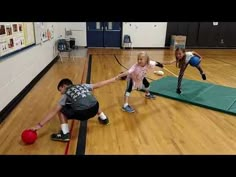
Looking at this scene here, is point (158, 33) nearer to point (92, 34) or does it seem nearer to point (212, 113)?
point (92, 34)

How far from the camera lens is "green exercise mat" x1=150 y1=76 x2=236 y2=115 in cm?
381

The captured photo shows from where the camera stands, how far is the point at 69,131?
2.93m

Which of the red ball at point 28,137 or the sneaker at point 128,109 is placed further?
the sneaker at point 128,109

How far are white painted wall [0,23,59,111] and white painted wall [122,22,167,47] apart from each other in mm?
5274

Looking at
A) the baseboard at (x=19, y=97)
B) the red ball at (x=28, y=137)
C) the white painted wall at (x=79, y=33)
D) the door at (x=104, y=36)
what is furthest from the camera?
the door at (x=104, y=36)

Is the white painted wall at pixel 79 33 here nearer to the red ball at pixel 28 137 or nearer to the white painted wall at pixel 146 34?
the white painted wall at pixel 146 34

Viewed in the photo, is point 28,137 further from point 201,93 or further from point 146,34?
point 146,34

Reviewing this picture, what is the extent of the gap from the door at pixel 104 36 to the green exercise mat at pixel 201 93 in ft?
19.4

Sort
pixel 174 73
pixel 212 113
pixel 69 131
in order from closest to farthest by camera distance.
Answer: pixel 69 131 → pixel 212 113 → pixel 174 73

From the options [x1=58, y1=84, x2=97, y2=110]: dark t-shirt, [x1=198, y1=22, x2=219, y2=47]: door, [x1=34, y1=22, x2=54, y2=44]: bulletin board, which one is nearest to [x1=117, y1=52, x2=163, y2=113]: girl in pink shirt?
[x1=58, y1=84, x2=97, y2=110]: dark t-shirt

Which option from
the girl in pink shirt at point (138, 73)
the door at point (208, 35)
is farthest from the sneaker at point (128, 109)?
the door at point (208, 35)

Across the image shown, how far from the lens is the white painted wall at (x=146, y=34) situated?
10492 millimetres
